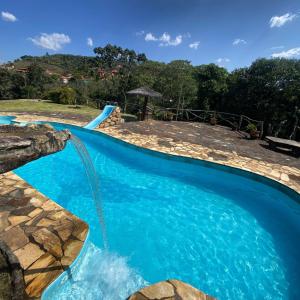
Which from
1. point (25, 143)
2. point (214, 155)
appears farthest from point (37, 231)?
point (214, 155)

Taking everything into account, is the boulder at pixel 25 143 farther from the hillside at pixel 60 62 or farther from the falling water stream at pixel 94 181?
the hillside at pixel 60 62

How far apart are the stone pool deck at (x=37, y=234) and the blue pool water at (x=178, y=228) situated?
216 mm

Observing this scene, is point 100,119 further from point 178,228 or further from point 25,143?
point 25,143

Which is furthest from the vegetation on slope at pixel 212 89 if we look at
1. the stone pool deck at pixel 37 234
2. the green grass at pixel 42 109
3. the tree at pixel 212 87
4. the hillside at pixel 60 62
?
the hillside at pixel 60 62

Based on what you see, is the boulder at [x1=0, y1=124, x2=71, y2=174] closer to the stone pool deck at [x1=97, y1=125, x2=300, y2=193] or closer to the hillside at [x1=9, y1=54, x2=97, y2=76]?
the stone pool deck at [x1=97, y1=125, x2=300, y2=193]

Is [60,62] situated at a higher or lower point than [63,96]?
higher

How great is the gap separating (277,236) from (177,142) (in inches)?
224

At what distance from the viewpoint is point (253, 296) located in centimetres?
336

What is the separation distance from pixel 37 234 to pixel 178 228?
2.85m

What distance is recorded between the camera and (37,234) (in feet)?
11.0

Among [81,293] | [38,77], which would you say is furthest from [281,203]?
[38,77]

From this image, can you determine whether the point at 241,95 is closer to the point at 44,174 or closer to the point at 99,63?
the point at 44,174

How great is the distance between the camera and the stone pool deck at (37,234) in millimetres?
2791

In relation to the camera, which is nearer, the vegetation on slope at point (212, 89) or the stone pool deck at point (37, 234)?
the stone pool deck at point (37, 234)
